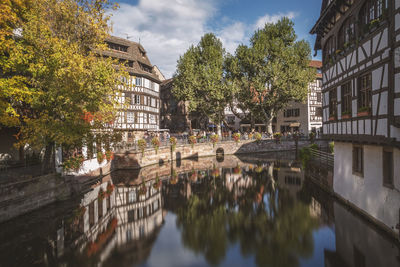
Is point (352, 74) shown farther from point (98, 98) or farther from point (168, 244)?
point (98, 98)

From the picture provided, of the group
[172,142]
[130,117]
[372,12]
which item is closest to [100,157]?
[172,142]

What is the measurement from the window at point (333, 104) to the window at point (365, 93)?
262cm

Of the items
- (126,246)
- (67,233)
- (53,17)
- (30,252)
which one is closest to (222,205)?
(126,246)

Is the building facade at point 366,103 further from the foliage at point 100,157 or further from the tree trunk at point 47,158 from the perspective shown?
the foliage at point 100,157

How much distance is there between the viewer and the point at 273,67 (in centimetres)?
3481

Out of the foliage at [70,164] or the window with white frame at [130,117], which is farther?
the window with white frame at [130,117]

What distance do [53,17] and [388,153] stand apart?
17305 millimetres

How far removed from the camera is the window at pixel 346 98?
11.5m

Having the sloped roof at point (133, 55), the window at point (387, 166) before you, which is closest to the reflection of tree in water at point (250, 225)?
the window at point (387, 166)

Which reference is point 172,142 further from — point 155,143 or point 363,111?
point 363,111

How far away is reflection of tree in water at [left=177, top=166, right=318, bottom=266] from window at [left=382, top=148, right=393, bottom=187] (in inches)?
131

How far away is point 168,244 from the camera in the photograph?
376 inches

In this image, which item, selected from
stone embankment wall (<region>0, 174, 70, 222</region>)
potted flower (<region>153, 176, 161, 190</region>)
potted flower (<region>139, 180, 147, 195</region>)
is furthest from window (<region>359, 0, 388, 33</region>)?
stone embankment wall (<region>0, 174, 70, 222</region>)

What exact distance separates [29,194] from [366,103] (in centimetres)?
1585
